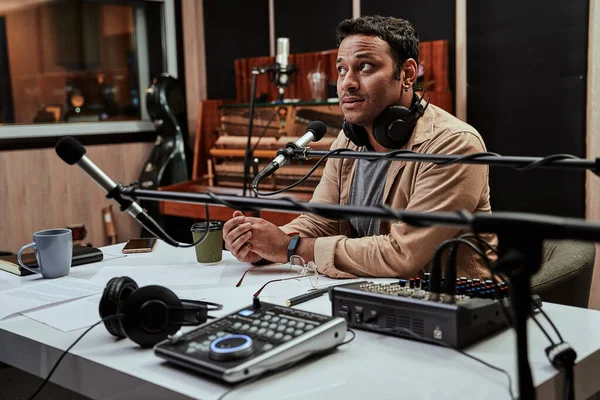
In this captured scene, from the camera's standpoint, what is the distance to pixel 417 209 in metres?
1.90

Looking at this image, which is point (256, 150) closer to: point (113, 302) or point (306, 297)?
point (306, 297)

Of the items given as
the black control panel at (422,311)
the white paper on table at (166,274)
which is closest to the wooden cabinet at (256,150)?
the white paper on table at (166,274)

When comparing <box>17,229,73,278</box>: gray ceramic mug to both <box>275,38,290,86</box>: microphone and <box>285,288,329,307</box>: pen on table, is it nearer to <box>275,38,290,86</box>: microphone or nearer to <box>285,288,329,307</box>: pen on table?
<box>285,288,329,307</box>: pen on table

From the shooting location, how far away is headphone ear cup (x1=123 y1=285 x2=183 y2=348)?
4.02 ft

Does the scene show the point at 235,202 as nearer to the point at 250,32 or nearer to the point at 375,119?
the point at 375,119

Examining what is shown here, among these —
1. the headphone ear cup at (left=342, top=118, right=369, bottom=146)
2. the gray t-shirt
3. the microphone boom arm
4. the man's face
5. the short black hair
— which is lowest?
the gray t-shirt

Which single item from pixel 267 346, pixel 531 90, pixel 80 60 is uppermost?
pixel 80 60

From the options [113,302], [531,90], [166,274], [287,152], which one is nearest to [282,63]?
[531,90]

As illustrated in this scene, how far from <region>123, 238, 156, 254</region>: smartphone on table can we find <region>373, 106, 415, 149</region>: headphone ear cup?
0.83 meters

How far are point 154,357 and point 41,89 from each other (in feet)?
12.7

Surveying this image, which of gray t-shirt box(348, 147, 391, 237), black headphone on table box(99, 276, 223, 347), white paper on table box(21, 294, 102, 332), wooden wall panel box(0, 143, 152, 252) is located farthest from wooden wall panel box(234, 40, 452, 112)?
black headphone on table box(99, 276, 223, 347)

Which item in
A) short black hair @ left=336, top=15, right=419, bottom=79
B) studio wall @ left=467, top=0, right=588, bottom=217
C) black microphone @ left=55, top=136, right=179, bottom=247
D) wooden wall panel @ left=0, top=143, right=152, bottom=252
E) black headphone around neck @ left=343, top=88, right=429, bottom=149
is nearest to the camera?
black microphone @ left=55, top=136, right=179, bottom=247

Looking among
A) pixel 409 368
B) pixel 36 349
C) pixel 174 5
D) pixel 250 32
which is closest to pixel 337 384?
pixel 409 368

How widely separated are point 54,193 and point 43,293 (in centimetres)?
311
